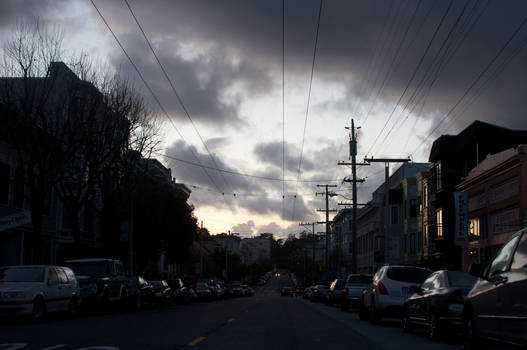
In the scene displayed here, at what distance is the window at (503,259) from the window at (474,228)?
27.0 m

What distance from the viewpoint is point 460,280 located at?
13.3 m

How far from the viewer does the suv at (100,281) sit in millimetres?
24000

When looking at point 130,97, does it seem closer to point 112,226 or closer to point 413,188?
point 112,226

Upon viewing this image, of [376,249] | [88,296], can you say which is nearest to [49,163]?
[88,296]

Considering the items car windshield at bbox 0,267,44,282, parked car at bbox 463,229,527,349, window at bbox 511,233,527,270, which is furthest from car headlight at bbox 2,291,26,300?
window at bbox 511,233,527,270

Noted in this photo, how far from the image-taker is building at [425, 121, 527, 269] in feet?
127

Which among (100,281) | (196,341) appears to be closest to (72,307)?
(100,281)

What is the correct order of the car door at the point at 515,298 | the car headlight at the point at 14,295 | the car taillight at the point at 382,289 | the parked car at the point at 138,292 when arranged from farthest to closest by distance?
the parked car at the point at 138,292, the car taillight at the point at 382,289, the car headlight at the point at 14,295, the car door at the point at 515,298

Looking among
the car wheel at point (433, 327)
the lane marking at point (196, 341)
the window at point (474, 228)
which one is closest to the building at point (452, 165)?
the window at point (474, 228)

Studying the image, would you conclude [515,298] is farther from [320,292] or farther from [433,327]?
[320,292]

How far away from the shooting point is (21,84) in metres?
26.4

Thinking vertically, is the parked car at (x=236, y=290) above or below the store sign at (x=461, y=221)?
below

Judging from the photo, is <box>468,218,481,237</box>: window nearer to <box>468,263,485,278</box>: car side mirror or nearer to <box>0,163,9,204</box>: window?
<box>0,163,9,204</box>: window

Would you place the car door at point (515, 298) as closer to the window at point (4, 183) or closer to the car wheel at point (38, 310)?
the car wheel at point (38, 310)
